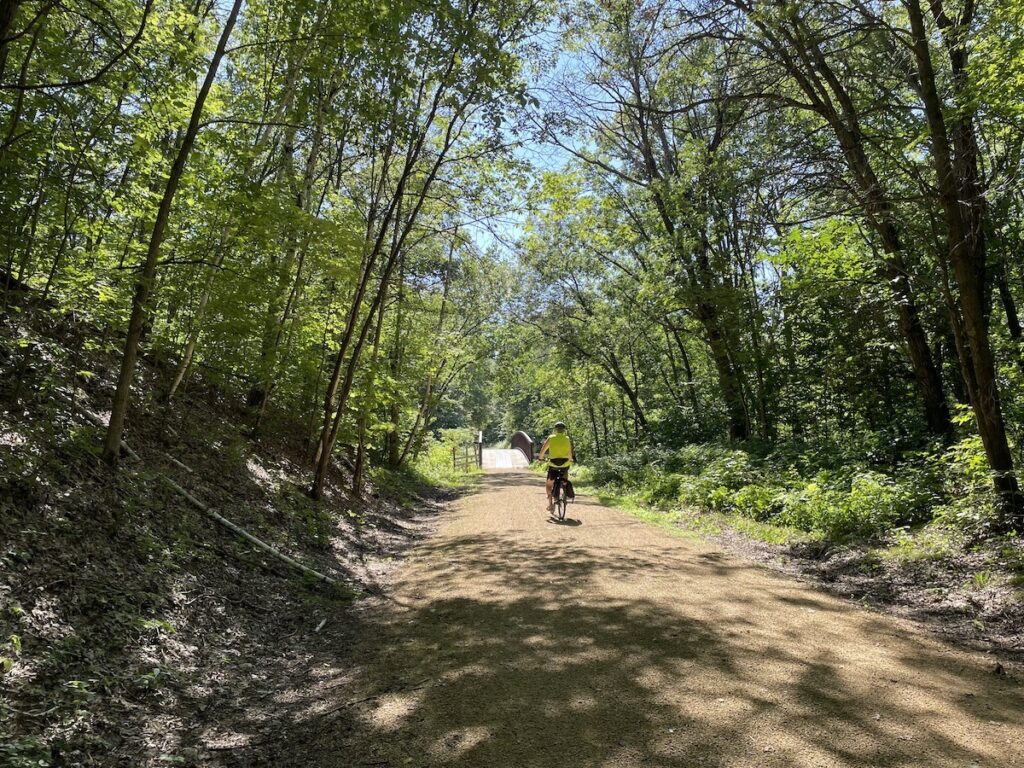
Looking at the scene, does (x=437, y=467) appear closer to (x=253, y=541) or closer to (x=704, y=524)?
(x=704, y=524)

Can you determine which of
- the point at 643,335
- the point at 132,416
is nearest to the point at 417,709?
the point at 132,416

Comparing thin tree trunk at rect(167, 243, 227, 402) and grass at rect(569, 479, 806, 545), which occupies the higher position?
thin tree trunk at rect(167, 243, 227, 402)

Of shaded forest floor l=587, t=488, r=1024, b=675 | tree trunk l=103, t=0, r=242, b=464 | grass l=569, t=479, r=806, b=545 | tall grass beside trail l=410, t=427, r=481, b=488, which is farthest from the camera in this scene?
tall grass beside trail l=410, t=427, r=481, b=488

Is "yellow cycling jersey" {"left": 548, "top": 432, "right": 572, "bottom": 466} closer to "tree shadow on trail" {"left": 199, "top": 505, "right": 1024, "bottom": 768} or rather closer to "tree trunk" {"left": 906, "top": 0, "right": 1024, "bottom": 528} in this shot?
"tree shadow on trail" {"left": 199, "top": 505, "right": 1024, "bottom": 768}

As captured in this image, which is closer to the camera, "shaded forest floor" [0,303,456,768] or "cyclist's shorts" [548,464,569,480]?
"shaded forest floor" [0,303,456,768]

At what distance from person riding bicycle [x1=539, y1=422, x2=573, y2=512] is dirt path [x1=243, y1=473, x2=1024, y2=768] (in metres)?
5.52

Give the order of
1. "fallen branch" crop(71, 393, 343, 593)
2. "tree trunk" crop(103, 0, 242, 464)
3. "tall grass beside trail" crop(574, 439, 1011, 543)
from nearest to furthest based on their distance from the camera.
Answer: "tree trunk" crop(103, 0, 242, 464) < "fallen branch" crop(71, 393, 343, 593) < "tall grass beside trail" crop(574, 439, 1011, 543)

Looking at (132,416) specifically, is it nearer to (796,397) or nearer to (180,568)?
(180,568)

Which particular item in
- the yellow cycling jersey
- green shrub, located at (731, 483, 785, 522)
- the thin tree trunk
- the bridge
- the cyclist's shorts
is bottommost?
the bridge

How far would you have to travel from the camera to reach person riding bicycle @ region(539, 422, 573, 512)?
1205 cm

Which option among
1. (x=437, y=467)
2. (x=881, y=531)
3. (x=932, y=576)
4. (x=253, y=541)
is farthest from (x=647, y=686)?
(x=437, y=467)

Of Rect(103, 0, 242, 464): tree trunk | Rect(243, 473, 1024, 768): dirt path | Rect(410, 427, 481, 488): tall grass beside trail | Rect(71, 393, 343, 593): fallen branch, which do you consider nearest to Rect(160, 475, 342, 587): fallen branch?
Rect(71, 393, 343, 593): fallen branch

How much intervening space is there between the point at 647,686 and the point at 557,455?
8.49m

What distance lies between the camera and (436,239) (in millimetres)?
17500
